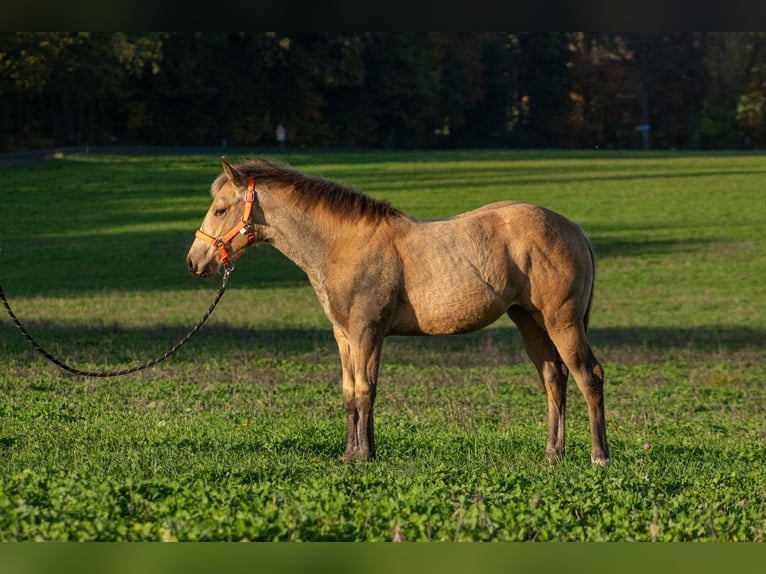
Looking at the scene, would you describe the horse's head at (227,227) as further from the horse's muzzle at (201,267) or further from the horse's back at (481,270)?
the horse's back at (481,270)

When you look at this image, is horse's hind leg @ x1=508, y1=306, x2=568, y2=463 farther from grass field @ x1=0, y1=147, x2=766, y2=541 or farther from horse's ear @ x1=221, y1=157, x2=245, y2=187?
horse's ear @ x1=221, y1=157, x2=245, y2=187

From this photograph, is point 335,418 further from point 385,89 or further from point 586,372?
point 385,89

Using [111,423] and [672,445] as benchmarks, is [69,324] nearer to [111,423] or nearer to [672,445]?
[111,423]

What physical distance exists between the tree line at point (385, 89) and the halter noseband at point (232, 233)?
47915 millimetres

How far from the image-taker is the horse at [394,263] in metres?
10.5

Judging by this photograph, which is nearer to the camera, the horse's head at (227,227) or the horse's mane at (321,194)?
the horse's head at (227,227)

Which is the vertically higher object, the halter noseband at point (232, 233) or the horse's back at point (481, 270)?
the halter noseband at point (232, 233)

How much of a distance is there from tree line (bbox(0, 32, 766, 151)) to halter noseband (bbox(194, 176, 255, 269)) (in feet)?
157

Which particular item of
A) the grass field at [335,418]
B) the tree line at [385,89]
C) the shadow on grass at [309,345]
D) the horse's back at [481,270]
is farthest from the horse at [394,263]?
the tree line at [385,89]

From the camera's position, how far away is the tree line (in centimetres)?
6619

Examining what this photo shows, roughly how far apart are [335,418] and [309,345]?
8810 millimetres

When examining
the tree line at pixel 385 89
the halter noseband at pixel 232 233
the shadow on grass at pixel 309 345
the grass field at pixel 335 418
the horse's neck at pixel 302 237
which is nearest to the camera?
the grass field at pixel 335 418

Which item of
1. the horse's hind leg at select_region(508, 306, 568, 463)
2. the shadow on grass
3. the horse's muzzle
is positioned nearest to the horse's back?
the horse's hind leg at select_region(508, 306, 568, 463)
